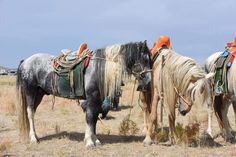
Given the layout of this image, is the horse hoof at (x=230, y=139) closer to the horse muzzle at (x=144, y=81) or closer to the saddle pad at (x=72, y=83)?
the horse muzzle at (x=144, y=81)

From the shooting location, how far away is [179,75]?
7.34 metres

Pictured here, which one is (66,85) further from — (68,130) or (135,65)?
(68,130)

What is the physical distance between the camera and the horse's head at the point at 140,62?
25.2 ft

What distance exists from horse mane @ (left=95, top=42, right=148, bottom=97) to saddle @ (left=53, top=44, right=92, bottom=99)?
1.50 feet

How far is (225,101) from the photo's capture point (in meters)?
9.14

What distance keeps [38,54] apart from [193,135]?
3.68m

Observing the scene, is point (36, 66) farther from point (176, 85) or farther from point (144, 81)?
point (176, 85)

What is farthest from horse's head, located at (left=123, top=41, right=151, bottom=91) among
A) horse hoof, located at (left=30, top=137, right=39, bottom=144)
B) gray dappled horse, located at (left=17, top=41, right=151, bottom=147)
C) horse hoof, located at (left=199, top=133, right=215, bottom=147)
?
horse hoof, located at (left=30, top=137, right=39, bottom=144)

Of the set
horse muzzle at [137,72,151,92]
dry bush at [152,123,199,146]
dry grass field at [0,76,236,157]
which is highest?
horse muzzle at [137,72,151,92]

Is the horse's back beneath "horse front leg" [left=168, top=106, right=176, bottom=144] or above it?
above

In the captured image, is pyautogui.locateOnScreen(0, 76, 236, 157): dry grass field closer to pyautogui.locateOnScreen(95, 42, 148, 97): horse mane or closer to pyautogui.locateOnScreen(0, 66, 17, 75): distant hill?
pyautogui.locateOnScreen(95, 42, 148, 97): horse mane

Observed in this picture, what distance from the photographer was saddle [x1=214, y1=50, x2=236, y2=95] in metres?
8.02

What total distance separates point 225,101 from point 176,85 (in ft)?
7.16

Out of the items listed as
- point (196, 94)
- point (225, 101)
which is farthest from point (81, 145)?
point (225, 101)
